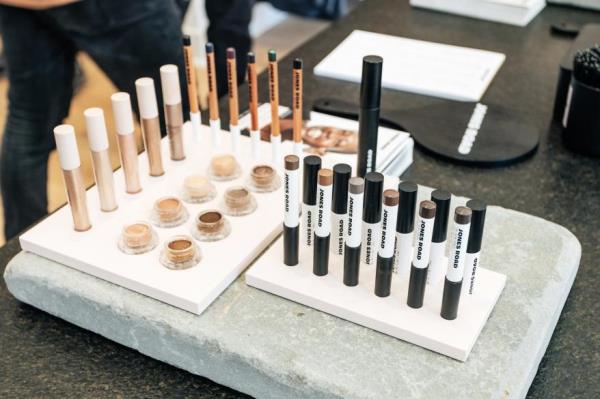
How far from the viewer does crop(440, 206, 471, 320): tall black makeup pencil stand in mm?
584

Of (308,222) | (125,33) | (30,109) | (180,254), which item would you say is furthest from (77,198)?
(30,109)

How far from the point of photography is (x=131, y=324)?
0.67m

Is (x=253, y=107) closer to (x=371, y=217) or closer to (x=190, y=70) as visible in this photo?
(x=190, y=70)

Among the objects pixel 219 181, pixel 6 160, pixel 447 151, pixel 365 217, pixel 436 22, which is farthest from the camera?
pixel 436 22

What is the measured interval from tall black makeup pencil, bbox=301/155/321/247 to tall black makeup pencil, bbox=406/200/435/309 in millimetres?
101

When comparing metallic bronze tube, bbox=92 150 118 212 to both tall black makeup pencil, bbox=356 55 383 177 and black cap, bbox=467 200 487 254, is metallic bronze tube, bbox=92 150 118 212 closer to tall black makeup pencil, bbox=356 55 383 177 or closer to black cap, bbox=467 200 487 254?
tall black makeup pencil, bbox=356 55 383 177

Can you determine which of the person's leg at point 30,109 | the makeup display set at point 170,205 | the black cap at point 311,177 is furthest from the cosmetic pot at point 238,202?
the person's leg at point 30,109

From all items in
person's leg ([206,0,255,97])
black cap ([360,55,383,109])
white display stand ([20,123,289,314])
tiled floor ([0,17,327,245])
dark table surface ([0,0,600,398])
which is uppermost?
black cap ([360,55,383,109])

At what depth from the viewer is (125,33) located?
110cm

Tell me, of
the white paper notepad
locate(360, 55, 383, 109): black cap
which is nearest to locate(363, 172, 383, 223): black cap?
locate(360, 55, 383, 109): black cap

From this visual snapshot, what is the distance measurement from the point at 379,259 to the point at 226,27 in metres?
1.18

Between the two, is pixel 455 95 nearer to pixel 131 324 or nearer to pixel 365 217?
pixel 365 217

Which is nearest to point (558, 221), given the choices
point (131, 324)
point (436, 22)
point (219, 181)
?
point (219, 181)

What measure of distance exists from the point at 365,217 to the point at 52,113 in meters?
0.81
